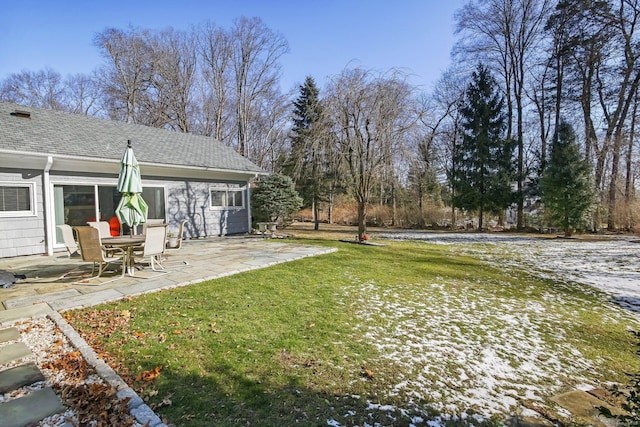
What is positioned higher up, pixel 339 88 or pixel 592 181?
pixel 339 88

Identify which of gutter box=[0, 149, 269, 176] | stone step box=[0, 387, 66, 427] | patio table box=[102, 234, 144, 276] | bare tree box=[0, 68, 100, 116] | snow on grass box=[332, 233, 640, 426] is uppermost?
bare tree box=[0, 68, 100, 116]

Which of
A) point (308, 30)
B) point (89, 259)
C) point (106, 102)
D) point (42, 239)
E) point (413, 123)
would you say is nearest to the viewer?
point (89, 259)

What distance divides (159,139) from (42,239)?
5.29 m

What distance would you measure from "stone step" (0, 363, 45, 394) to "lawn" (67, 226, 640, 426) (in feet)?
1.54

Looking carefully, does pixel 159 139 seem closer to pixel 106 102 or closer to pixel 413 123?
pixel 413 123

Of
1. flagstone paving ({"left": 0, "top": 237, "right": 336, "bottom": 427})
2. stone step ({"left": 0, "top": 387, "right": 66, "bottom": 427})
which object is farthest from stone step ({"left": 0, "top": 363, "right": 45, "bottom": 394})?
stone step ({"left": 0, "top": 387, "right": 66, "bottom": 427})

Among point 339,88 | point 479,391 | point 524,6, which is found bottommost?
point 479,391

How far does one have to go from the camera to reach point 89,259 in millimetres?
5062

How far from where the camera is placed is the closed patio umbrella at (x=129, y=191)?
5.50 meters

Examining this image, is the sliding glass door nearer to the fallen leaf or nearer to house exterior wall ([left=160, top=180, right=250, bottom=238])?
house exterior wall ([left=160, top=180, right=250, bottom=238])

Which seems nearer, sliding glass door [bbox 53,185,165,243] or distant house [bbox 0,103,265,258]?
distant house [bbox 0,103,265,258]

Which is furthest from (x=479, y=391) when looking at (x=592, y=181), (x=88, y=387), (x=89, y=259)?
(x=592, y=181)

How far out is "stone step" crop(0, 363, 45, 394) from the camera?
2270mm

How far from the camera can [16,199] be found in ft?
24.9
